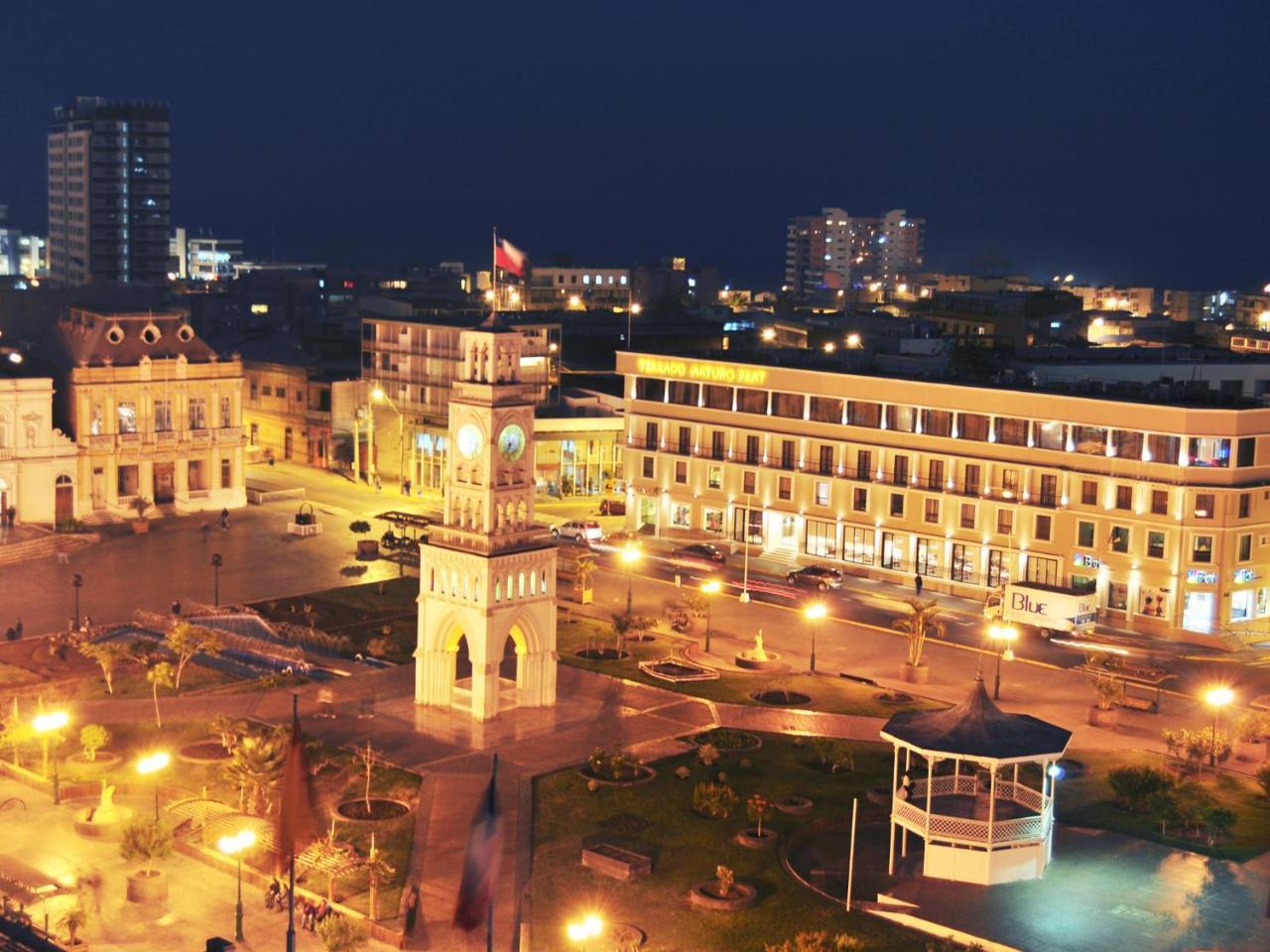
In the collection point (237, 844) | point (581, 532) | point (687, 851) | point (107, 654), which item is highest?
point (581, 532)

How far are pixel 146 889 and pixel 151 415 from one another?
59288 mm

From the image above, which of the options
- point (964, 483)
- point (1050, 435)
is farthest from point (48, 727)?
point (1050, 435)

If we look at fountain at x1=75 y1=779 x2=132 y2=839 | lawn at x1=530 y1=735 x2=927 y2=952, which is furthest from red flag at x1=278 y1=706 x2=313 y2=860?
fountain at x1=75 y1=779 x2=132 y2=839

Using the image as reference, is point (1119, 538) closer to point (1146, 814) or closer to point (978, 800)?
point (1146, 814)

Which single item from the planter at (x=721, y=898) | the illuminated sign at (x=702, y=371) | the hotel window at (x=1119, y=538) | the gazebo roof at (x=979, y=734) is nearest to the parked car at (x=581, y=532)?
the illuminated sign at (x=702, y=371)

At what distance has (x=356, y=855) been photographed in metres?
48.0

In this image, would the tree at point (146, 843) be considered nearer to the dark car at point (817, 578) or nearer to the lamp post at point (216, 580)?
the lamp post at point (216, 580)

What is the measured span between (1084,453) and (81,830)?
47.5 meters

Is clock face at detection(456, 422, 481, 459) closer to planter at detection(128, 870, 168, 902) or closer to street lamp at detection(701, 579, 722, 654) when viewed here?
street lamp at detection(701, 579, 722, 654)

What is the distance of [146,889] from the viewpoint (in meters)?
44.8

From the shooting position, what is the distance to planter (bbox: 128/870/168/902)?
4481 cm

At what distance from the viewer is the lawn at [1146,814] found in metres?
50.7

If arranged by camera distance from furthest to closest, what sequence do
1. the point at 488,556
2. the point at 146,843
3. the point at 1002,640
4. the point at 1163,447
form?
the point at 1163,447, the point at 1002,640, the point at 488,556, the point at 146,843

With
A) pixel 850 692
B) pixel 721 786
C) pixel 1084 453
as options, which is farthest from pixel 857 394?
pixel 721 786
